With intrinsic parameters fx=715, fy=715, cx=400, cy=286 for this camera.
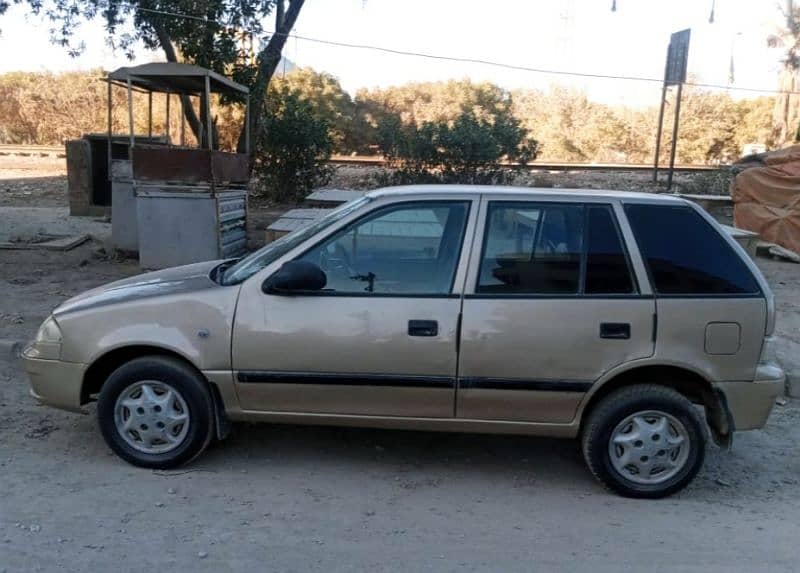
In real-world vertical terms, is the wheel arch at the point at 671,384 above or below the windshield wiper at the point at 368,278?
below

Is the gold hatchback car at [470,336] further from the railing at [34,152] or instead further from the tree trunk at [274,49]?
the railing at [34,152]

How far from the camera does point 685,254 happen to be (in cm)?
390

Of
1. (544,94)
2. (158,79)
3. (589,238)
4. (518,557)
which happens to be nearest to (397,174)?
(158,79)

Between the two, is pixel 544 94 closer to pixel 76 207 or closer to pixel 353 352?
pixel 76 207

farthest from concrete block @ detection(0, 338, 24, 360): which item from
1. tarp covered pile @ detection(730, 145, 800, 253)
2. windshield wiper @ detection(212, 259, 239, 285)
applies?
tarp covered pile @ detection(730, 145, 800, 253)

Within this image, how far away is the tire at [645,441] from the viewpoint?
12.6 ft

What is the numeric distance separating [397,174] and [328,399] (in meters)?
11.1

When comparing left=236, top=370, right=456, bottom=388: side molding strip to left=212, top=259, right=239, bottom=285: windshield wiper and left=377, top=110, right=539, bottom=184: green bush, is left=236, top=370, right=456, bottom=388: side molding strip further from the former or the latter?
left=377, top=110, right=539, bottom=184: green bush

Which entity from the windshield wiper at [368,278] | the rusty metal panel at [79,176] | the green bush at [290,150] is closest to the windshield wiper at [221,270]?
the windshield wiper at [368,278]

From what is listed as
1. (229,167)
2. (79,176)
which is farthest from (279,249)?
(79,176)

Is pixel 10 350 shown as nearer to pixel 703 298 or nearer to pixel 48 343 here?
pixel 48 343

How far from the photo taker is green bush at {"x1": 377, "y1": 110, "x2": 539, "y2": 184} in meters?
13.7

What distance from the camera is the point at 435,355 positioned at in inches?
151

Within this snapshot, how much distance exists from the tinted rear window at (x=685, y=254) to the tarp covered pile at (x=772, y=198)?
906cm
